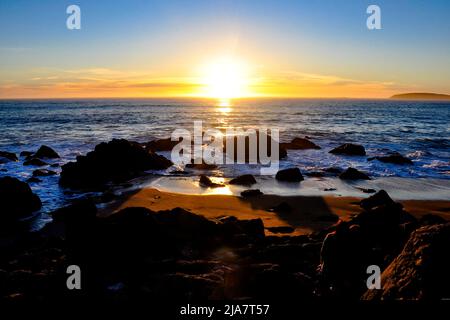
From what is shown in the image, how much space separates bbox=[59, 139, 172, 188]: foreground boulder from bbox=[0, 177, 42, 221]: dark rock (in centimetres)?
435

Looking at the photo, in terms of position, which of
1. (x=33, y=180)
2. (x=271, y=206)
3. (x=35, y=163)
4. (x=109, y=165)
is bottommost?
(x=271, y=206)

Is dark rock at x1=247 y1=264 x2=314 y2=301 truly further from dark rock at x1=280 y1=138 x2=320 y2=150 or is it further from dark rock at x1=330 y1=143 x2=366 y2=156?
dark rock at x1=280 y1=138 x2=320 y2=150

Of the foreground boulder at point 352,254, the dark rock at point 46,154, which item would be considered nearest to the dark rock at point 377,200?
the foreground boulder at point 352,254

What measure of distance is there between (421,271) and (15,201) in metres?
12.7

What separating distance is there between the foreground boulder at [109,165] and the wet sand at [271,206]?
3.89m

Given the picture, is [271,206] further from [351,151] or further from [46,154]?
[46,154]

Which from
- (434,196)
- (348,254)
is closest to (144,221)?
(348,254)

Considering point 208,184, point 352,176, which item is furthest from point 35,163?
point 352,176

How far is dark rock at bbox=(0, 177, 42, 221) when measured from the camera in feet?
41.2

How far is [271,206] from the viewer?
46.1 ft

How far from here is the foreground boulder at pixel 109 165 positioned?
18.6 metres

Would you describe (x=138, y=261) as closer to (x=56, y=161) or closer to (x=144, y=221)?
(x=144, y=221)

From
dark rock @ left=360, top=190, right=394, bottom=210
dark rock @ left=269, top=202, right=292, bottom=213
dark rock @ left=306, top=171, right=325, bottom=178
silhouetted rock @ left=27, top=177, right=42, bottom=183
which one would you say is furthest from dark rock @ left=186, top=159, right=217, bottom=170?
dark rock @ left=360, top=190, right=394, bottom=210

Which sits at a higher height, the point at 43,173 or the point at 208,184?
the point at 43,173
